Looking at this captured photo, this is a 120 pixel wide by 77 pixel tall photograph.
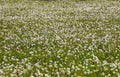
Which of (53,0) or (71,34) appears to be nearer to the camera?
(71,34)

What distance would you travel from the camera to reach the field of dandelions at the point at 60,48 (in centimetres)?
1178

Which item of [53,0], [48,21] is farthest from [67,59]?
[53,0]

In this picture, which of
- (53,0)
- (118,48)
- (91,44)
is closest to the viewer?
(118,48)

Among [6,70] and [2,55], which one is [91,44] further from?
[6,70]

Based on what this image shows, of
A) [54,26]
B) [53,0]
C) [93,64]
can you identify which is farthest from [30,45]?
[53,0]

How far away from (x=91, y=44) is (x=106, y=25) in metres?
7.39

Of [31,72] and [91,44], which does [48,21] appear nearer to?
[91,44]

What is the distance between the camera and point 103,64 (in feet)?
41.0

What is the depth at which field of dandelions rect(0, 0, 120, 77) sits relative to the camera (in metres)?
11.8

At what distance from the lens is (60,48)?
1619 centimetres

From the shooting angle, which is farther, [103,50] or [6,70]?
[103,50]

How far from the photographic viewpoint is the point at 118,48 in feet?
52.6

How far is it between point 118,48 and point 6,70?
6.45 metres

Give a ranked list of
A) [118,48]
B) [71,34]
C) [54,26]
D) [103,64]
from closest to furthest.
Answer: [103,64] < [118,48] < [71,34] < [54,26]
